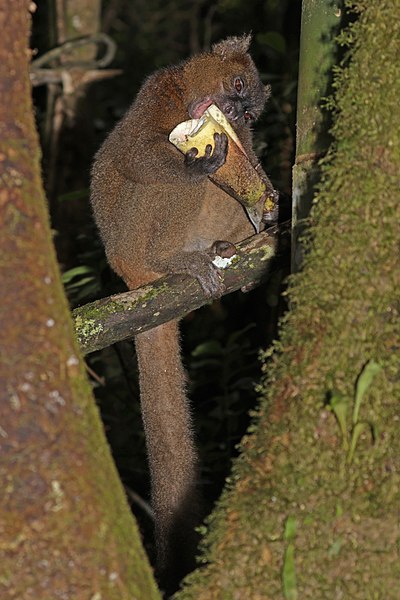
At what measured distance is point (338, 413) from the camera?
2064 millimetres

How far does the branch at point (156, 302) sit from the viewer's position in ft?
12.8

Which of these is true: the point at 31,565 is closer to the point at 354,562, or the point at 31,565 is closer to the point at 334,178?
the point at 354,562

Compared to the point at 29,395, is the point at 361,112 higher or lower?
higher

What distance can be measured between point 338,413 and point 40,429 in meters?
0.69

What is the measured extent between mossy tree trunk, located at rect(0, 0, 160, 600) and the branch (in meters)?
1.86

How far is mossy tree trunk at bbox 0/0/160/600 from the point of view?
1.87 meters

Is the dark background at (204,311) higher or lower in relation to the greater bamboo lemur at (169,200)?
lower

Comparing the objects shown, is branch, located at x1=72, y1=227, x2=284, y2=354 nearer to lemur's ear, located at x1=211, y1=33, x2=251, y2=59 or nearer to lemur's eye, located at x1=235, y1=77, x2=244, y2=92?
lemur's eye, located at x1=235, y1=77, x2=244, y2=92

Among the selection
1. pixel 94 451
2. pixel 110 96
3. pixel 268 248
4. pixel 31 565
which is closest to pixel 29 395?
pixel 94 451

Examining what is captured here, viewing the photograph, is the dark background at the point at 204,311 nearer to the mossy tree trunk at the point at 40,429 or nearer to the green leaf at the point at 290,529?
the green leaf at the point at 290,529

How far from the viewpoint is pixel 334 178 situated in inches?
91.3

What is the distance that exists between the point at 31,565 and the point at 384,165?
129cm

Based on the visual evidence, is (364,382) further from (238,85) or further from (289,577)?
(238,85)

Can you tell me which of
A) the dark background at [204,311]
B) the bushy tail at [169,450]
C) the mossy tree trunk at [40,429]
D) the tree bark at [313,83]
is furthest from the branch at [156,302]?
the mossy tree trunk at [40,429]
